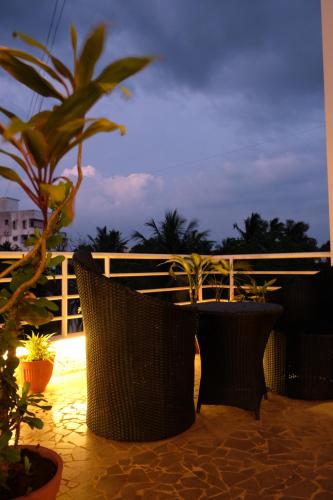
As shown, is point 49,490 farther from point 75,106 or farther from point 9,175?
point 75,106

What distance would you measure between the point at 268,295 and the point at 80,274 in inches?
57.1

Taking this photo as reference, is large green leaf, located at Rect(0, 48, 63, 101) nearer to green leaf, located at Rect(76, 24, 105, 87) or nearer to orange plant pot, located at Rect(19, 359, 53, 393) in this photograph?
green leaf, located at Rect(76, 24, 105, 87)

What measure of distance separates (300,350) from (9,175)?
222cm

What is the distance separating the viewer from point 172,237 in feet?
53.7

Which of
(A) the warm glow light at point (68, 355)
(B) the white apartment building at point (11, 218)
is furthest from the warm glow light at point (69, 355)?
(B) the white apartment building at point (11, 218)

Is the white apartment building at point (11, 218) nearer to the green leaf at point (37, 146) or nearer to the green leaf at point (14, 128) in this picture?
the green leaf at point (37, 146)

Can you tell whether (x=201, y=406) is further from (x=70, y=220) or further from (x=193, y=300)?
(x=70, y=220)

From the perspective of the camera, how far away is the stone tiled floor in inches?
66.9

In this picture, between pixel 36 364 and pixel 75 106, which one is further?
pixel 36 364

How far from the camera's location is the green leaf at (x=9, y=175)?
1.06m

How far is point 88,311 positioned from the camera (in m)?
2.16

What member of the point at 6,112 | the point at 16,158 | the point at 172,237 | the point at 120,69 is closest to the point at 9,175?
the point at 16,158

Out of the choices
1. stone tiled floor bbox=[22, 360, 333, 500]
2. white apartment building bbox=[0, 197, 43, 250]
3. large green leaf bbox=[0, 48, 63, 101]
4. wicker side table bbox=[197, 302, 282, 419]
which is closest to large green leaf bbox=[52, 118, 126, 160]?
large green leaf bbox=[0, 48, 63, 101]

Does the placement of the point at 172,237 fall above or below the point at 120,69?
above
